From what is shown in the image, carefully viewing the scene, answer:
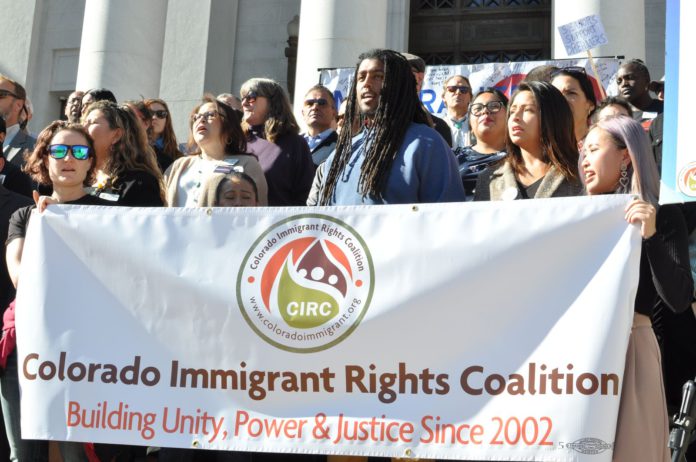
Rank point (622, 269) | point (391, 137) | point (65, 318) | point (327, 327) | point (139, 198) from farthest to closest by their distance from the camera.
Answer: point (139, 198), point (391, 137), point (65, 318), point (327, 327), point (622, 269)

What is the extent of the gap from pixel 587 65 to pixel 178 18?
7496 mm

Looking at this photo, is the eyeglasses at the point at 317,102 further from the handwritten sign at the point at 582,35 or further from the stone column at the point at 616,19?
the stone column at the point at 616,19

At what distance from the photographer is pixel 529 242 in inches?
171

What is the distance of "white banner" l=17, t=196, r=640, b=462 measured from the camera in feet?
13.8

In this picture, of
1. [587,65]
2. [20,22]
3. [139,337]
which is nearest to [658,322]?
[139,337]

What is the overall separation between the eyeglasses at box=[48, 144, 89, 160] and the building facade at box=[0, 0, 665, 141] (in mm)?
6383

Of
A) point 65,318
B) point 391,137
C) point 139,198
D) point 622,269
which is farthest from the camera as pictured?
point 139,198

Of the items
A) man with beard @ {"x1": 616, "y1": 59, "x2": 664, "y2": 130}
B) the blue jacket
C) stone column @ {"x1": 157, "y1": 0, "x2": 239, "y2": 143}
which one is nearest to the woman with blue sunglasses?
the blue jacket

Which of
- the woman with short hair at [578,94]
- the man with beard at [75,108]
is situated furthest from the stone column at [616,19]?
the man with beard at [75,108]

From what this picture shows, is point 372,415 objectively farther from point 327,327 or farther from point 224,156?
point 224,156

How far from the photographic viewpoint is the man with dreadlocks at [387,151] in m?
5.08

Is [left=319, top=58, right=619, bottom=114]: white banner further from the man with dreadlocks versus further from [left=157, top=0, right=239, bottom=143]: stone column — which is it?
the man with dreadlocks

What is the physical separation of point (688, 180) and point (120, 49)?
975 centimetres

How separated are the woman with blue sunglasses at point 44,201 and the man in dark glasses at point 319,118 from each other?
2306mm
